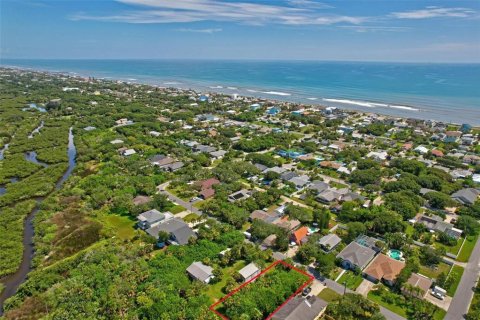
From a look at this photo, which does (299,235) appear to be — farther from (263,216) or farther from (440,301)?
(440,301)

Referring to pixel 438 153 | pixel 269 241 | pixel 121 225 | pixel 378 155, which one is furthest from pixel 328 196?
pixel 438 153

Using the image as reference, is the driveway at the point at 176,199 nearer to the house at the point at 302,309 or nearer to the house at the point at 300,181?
the house at the point at 300,181

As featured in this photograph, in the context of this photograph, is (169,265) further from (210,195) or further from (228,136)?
(228,136)

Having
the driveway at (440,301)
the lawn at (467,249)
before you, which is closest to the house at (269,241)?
the driveway at (440,301)

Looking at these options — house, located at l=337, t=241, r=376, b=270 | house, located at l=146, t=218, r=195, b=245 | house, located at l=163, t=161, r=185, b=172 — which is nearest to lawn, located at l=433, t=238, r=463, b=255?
house, located at l=337, t=241, r=376, b=270

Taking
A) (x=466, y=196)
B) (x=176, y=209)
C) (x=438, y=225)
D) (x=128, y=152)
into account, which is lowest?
(x=176, y=209)

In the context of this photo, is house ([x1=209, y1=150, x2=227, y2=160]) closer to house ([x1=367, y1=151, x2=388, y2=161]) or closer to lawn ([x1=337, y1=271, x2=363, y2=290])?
house ([x1=367, y1=151, x2=388, y2=161])
